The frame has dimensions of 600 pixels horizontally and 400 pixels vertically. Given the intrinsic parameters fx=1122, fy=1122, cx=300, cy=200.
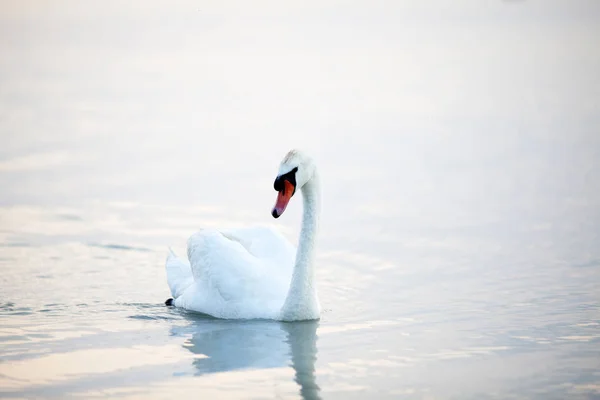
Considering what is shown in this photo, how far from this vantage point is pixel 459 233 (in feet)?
41.3

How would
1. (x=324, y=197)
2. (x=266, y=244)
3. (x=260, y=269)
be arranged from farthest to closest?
(x=324, y=197) → (x=266, y=244) → (x=260, y=269)

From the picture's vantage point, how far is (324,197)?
14.2 meters

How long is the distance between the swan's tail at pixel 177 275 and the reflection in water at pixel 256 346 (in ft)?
3.16

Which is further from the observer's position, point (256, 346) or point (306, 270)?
point (306, 270)

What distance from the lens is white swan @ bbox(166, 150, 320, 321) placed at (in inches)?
373

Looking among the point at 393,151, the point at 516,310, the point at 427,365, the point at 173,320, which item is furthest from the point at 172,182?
the point at 427,365

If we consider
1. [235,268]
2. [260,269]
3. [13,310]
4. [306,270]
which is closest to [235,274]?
[235,268]

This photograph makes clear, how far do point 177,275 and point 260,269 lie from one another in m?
1.13

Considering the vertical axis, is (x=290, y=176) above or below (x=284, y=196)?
above

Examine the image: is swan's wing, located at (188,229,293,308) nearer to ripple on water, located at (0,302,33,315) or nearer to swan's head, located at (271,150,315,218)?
swan's head, located at (271,150,315,218)

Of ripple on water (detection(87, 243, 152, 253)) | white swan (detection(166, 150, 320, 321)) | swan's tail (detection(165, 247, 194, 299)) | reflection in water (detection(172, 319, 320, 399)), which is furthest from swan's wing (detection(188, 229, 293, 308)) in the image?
ripple on water (detection(87, 243, 152, 253))

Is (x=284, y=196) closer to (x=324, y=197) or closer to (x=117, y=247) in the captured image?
(x=117, y=247)

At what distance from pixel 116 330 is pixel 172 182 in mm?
6181

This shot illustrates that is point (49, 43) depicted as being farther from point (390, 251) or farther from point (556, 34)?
point (390, 251)
